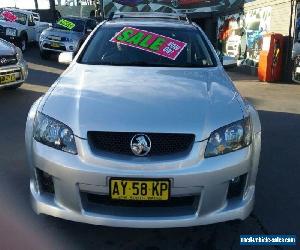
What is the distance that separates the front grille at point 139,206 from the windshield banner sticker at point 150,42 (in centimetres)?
190

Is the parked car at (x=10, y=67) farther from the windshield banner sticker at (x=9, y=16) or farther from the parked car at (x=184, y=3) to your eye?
the parked car at (x=184, y=3)

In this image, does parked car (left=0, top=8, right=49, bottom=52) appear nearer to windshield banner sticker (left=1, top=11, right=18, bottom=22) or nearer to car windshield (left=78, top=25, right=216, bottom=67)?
windshield banner sticker (left=1, top=11, right=18, bottom=22)

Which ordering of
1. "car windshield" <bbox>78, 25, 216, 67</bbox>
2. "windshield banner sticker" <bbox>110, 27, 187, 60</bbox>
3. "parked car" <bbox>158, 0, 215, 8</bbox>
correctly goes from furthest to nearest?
"parked car" <bbox>158, 0, 215, 8</bbox> → "windshield banner sticker" <bbox>110, 27, 187, 60</bbox> → "car windshield" <bbox>78, 25, 216, 67</bbox>

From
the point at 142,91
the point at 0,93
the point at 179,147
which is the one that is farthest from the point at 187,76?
the point at 0,93

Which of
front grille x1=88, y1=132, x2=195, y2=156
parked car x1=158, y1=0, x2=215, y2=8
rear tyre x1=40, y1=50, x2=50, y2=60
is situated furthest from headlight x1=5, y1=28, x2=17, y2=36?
front grille x1=88, y1=132, x2=195, y2=156

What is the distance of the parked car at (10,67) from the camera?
299 inches

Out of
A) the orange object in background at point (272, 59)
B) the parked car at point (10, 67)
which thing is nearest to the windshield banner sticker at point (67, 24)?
the orange object in background at point (272, 59)

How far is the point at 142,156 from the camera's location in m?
2.72

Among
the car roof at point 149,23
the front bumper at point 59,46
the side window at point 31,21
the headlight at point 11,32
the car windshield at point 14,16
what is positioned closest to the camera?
the car roof at point 149,23

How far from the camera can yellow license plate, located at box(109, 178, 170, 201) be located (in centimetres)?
264

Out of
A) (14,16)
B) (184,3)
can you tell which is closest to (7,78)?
(14,16)

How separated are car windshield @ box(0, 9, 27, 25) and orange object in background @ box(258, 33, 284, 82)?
10.8 metres

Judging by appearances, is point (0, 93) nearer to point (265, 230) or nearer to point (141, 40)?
point (141, 40)

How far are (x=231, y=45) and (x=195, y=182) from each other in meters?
14.7
